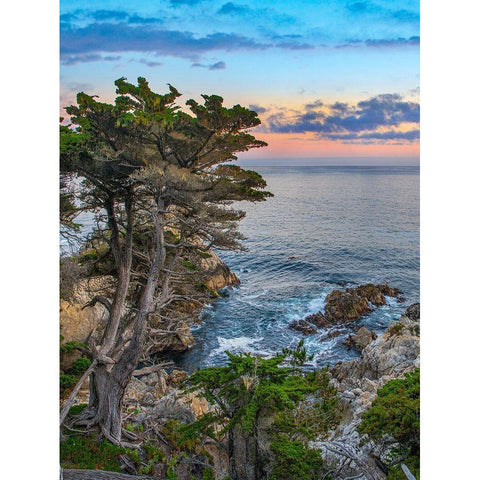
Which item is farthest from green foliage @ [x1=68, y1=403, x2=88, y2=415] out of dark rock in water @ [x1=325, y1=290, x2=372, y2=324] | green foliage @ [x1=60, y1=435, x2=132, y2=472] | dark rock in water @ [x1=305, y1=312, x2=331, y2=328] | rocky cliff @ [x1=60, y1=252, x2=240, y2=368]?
dark rock in water @ [x1=325, y1=290, x2=372, y2=324]

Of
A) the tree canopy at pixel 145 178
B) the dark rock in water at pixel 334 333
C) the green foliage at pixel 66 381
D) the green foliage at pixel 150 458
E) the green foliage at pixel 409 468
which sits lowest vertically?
the green foliage at pixel 150 458

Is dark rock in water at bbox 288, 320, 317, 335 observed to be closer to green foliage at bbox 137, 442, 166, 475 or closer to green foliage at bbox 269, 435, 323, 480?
green foliage at bbox 137, 442, 166, 475

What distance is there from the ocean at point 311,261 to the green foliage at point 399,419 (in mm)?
5583

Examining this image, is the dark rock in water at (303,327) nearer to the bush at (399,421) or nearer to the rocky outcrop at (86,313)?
the rocky outcrop at (86,313)

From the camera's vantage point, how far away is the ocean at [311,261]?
11695 mm

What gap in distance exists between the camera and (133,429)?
24.3ft

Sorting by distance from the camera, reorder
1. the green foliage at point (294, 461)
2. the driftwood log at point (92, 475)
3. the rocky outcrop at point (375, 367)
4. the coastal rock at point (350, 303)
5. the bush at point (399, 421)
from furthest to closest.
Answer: the coastal rock at point (350, 303) → the rocky outcrop at point (375, 367) → the green foliage at point (294, 461) → the driftwood log at point (92, 475) → the bush at point (399, 421)

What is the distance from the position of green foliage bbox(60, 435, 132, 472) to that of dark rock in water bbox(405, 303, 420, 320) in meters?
8.35

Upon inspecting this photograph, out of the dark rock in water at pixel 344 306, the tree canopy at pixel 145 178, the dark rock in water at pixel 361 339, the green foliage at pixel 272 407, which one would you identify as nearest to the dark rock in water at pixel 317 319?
the dark rock in water at pixel 344 306

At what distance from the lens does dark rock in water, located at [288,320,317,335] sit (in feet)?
39.6

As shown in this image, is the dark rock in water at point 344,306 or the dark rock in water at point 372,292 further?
the dark rock in water at point 372,292
